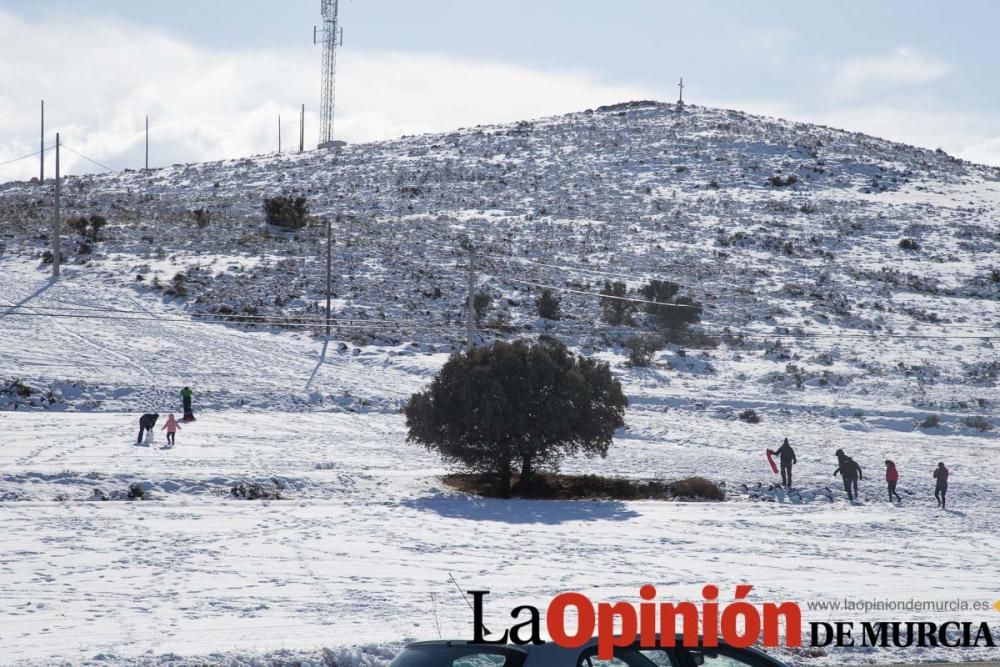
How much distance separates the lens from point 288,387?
4050 cm

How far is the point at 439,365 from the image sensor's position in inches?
1779

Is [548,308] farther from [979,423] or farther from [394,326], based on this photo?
[979,423]

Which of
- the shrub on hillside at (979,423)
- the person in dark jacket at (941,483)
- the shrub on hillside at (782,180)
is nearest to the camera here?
the person in dark jacket at (941,483)

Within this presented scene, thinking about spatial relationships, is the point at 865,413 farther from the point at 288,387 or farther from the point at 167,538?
the point at 167,538

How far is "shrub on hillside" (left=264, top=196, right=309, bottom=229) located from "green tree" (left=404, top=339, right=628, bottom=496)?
135 ft

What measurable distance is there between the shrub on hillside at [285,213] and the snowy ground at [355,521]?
2452 cm

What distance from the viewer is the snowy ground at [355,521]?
1348 centimetres

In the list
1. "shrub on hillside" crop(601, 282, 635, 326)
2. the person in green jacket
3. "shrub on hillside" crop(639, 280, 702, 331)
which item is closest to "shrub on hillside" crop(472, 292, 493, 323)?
"shrub on hillside" crop(601, 282, 635, 326)

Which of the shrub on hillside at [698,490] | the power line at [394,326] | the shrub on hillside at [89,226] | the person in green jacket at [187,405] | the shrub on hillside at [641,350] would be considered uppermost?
the shrub on hillside at [89,226]

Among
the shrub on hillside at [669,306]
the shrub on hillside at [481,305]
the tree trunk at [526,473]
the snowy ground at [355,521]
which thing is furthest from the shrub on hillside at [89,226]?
the tree trunk at [526,473]

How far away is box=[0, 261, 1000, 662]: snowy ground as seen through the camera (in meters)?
13.5

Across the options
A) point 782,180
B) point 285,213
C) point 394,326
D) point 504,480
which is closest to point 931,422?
Result: point 504,480

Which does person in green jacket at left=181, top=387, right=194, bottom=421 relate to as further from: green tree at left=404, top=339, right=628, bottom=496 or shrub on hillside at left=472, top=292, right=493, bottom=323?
shrub on hillside at left=472, top=292, right=493, bottom=323

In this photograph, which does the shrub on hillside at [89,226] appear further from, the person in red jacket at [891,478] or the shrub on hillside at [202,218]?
the person in red jacket at [891,478]
